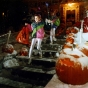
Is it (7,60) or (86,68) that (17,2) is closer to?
(7,60)

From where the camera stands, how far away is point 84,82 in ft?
11.6

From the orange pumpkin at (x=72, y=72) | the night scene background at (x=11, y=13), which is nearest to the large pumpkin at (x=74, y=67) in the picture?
the orange pumpkin at (x=72, y=72)

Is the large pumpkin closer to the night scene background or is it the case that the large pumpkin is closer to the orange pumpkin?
the orange pumpkin

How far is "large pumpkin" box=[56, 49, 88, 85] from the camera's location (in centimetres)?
344

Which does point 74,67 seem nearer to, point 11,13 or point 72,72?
point 72,72

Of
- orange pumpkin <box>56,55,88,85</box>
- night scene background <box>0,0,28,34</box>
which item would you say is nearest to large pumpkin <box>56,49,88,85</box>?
orange pumpkin <box>56,55,88,85</box>

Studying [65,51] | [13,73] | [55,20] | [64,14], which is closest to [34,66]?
[13,73]

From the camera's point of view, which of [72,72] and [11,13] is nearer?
[72,72]

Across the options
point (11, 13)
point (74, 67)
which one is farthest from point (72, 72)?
point (11, 13)

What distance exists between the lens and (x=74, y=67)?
3439mm

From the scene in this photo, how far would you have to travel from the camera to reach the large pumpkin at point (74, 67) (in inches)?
136

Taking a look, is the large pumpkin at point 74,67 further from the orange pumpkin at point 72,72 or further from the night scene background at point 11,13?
the night scene background at point 11,13

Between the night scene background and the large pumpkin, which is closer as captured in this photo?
the large pumpkin

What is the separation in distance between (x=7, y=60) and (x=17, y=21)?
9.83m
